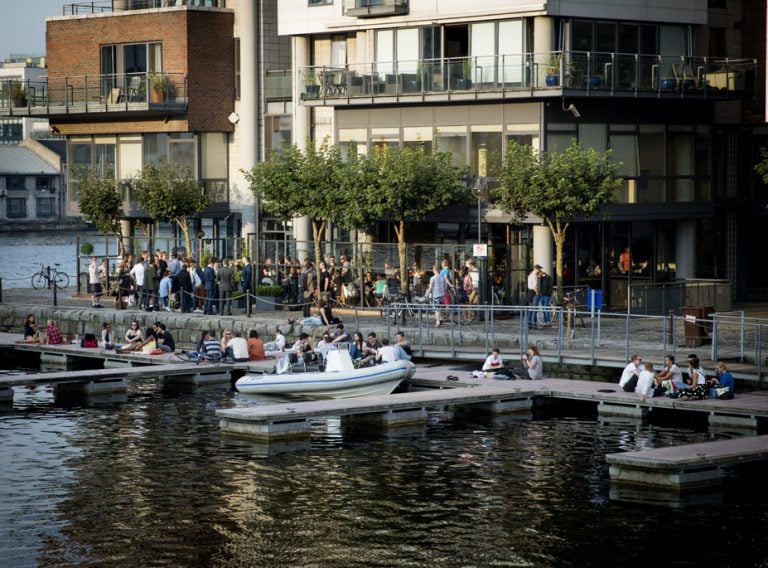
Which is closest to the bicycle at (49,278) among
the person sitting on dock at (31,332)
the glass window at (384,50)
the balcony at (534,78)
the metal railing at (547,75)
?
the person sitting on dock at (31,332)

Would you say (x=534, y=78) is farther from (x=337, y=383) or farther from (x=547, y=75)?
(x=337, y=383)

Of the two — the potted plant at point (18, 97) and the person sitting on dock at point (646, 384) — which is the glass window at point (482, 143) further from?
the potted plant at point (18, 97)

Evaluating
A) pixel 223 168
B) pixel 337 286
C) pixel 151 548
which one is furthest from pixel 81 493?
pixel 223 168

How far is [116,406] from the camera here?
4016cm

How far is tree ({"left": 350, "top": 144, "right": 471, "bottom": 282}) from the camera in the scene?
5056 cm

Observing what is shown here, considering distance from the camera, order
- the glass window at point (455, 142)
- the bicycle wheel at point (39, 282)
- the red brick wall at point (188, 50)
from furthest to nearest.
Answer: the bicycle wheel at point (39, 282) → the red brick wall at point (188, 50) → the glass window at point (455, 142)

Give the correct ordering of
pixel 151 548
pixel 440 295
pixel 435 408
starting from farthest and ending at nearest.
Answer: pixel 440 295 < pixel 435 408 < pixel 151 548

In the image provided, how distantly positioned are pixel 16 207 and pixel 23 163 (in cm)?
492

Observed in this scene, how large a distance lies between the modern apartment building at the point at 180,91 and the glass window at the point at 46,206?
110805 mm

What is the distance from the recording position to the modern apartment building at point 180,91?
6275 centimetres

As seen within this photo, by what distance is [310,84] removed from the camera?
185ft

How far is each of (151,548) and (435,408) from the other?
1472cm

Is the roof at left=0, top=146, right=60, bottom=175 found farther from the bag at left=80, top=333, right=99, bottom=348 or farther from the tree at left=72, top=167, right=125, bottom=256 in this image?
the bag at left=80, top=333, right=99, bottom=348

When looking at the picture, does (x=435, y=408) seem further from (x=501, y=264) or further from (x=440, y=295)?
(x=501, y=264)
